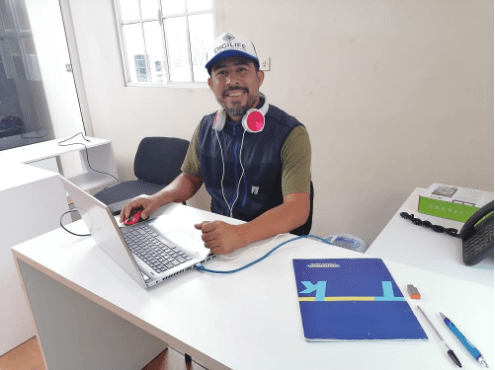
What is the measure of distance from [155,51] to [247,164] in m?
1.94

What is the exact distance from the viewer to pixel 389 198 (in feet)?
6.91

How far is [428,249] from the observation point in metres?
1.24

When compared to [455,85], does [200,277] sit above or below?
below

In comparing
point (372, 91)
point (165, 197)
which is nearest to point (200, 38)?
point (372, 91)

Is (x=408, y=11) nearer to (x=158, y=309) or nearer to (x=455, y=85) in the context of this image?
(x=455, y=85)

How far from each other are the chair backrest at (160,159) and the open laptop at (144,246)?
4.58 ft

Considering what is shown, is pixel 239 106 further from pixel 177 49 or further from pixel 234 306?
pixel 177 49

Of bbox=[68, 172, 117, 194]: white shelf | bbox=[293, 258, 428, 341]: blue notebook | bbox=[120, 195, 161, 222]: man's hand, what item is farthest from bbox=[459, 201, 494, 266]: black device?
bbox=[68, 172, 117, 194]: white shelf

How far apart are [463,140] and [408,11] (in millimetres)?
693

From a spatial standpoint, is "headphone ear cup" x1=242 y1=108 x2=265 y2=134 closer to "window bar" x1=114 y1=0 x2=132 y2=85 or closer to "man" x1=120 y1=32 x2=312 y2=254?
"man" x1=120 y1=32 x2=312 y2=254

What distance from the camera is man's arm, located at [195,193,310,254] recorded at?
41.1 inches

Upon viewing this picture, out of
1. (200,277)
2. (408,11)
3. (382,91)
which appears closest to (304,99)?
(382,91)

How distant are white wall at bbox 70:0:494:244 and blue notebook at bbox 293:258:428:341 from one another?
1.08m

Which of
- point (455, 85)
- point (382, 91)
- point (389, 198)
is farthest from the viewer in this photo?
point (389, 198)
